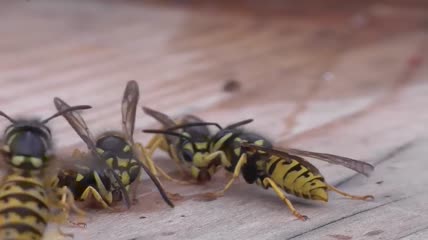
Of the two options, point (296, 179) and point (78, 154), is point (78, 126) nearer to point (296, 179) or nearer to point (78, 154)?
point (78, 154)

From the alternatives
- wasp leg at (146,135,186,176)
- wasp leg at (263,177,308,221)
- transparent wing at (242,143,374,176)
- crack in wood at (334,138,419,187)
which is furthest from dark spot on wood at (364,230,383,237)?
wasp leg at (146,135,186,176)

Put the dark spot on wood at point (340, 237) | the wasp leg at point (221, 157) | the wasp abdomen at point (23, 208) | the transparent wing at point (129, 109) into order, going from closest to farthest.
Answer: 1. the wasp abdomen at point (23, 208)
2. the dark spot on wood at point (340, 237)
3. the wasp leg at point (221, 157)
4. the transparent wing at point (129, 109)

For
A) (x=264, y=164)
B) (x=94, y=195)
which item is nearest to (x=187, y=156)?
(x=264, y=164)

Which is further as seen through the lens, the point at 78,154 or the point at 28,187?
the point at 78,154

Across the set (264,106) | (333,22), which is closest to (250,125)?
(264,106)

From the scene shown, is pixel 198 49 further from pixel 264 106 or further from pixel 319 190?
pixel 319 190

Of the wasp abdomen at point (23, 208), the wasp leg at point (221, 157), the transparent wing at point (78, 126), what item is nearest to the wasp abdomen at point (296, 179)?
the wasp leg at point (221, 157)

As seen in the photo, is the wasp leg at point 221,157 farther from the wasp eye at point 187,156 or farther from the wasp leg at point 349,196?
the wasp leg at point 349,196
